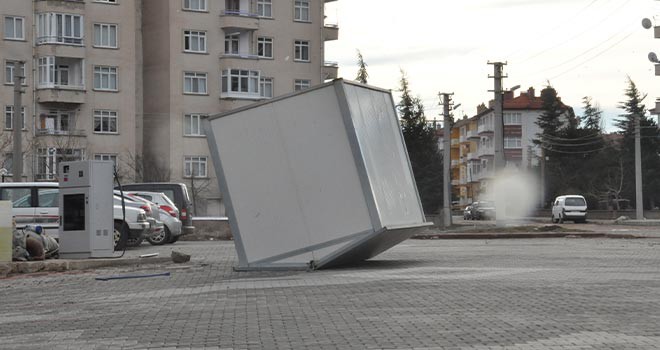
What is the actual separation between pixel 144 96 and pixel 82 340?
67.5 metres

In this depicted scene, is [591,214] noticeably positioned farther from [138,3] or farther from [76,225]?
[76,225]

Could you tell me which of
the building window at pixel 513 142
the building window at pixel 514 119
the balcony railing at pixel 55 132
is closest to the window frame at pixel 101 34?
the balcony railing at pixel 55 132

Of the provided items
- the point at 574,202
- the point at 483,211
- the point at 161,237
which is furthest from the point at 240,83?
the point at 161,237

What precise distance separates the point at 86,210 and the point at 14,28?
5072 cm

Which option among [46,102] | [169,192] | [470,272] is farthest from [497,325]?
[46,102]

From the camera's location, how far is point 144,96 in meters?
76.7

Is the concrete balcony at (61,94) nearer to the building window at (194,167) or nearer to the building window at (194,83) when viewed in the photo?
the building window at (194,83)

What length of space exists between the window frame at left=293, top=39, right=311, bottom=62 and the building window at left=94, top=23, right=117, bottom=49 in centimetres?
1305

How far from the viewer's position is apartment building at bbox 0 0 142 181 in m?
70.4

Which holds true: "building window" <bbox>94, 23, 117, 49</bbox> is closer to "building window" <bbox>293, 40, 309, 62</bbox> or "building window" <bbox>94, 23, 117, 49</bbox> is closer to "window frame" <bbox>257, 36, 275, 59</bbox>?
"window frame" <bbox>257, 36, 275, 59</bbox>

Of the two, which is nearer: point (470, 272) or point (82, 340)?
point (82, 340)

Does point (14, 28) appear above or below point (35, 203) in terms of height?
above

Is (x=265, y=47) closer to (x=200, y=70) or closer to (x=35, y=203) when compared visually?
(x=200, y=70)

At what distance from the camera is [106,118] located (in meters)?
73.8
